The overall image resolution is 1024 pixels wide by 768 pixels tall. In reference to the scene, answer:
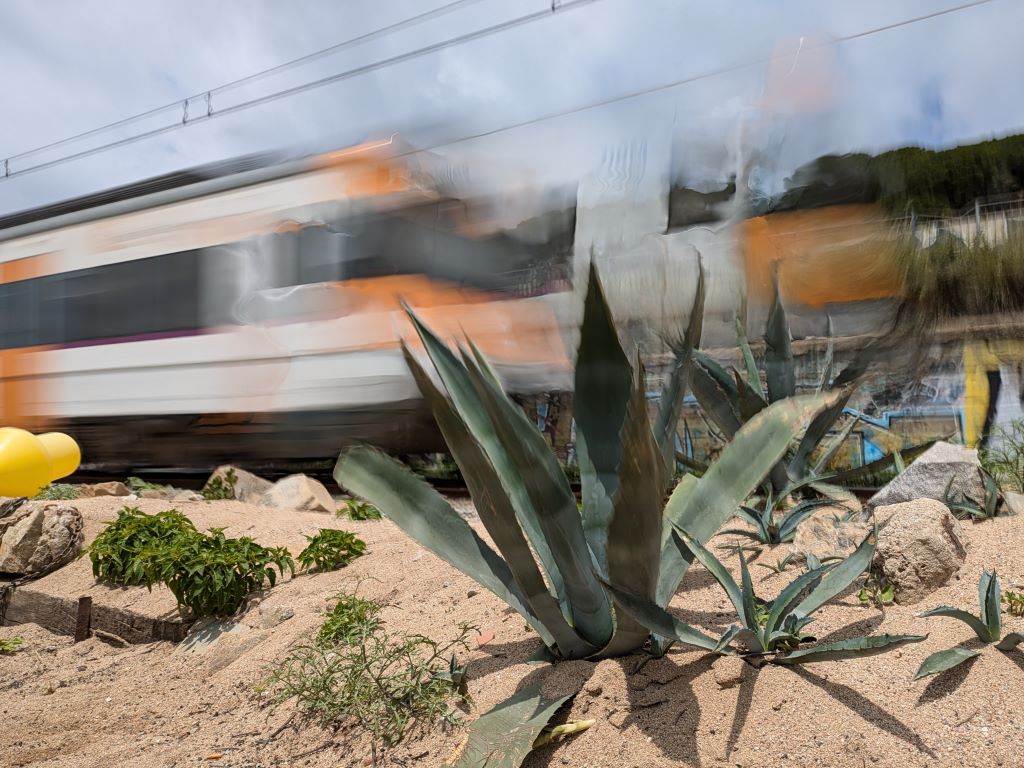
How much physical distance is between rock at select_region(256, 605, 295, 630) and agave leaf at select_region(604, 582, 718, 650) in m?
1.51

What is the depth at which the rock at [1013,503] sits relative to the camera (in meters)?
2.51

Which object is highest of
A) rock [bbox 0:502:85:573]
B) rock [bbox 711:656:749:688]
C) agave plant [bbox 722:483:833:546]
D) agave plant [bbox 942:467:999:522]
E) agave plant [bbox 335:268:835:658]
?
agave plant [bbox 335:268:835:658]

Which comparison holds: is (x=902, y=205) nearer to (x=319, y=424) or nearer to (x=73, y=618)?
(x=319, y=424)

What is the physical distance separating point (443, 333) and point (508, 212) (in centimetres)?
94

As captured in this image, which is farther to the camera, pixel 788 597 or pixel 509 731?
pixel 788 597

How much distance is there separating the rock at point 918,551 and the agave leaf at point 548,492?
2.54 ft

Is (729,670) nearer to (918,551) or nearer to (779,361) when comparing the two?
(918,551)

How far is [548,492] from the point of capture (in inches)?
57.7

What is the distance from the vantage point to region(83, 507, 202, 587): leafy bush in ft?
10.2

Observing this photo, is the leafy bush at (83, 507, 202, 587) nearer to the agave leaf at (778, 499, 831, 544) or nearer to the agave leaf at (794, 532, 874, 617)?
the agave leaf at (778, 499, 831, 544)

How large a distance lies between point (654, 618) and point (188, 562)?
1960mm

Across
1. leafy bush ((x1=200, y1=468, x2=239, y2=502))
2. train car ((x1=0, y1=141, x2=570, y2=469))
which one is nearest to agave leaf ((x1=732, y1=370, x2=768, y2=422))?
train car ((x1=0, y1=141, x2=570, y2=469))

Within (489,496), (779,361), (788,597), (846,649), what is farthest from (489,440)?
(779,361)

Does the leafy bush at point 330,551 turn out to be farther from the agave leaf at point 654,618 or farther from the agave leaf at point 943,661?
the agave leaf at point 943,661
